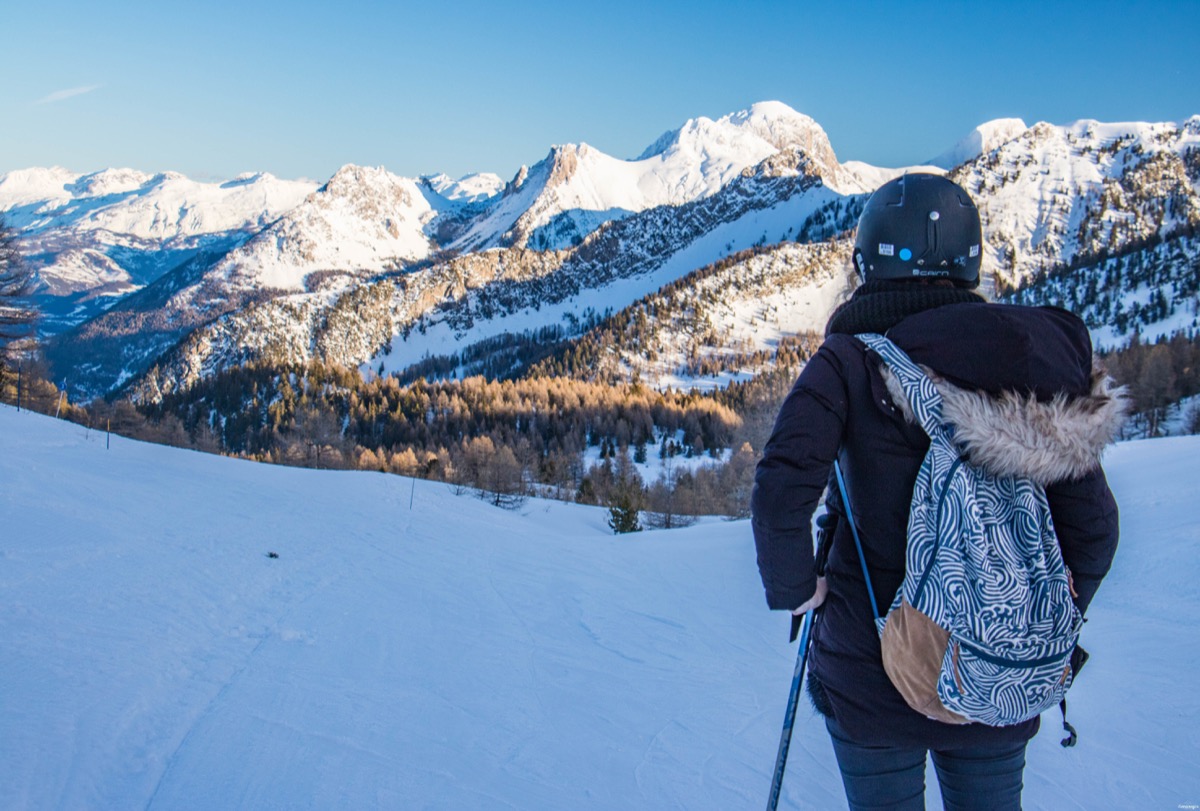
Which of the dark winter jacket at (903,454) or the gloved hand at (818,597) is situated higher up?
the dark winter jacket at (903,454)

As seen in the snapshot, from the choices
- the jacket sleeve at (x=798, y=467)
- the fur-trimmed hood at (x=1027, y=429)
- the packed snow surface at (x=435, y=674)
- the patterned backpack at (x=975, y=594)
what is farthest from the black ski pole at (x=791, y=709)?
the packed snow surface at (x=435, y=674)

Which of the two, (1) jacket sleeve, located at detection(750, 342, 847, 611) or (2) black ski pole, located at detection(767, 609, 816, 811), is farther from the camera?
(2) black ski pole, located at detection(767, 609, 816, 811)

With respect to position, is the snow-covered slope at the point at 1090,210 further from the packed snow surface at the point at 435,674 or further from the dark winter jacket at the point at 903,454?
the dark winter jacket at the point at 903,454

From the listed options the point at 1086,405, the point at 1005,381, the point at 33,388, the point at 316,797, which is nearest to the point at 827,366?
the point at 1005,381

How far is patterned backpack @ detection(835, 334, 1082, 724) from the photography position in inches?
68.0

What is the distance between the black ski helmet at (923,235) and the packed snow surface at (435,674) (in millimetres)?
3344

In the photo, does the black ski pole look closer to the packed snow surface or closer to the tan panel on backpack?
the tan panel on backpack

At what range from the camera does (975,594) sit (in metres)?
1.73

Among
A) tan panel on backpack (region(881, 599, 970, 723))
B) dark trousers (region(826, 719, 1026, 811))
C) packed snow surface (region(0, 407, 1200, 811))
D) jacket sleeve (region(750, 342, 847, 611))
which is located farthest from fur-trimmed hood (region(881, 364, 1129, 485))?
packed snow surface (region(0, 407, 1200, 811))

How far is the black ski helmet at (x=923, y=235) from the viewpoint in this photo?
217 cm

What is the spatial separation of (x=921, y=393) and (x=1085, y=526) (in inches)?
26.8

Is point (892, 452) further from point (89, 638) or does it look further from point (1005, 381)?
point (89, 638)

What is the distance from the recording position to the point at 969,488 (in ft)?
5.74

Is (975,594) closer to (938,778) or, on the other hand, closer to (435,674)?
(938,778)
